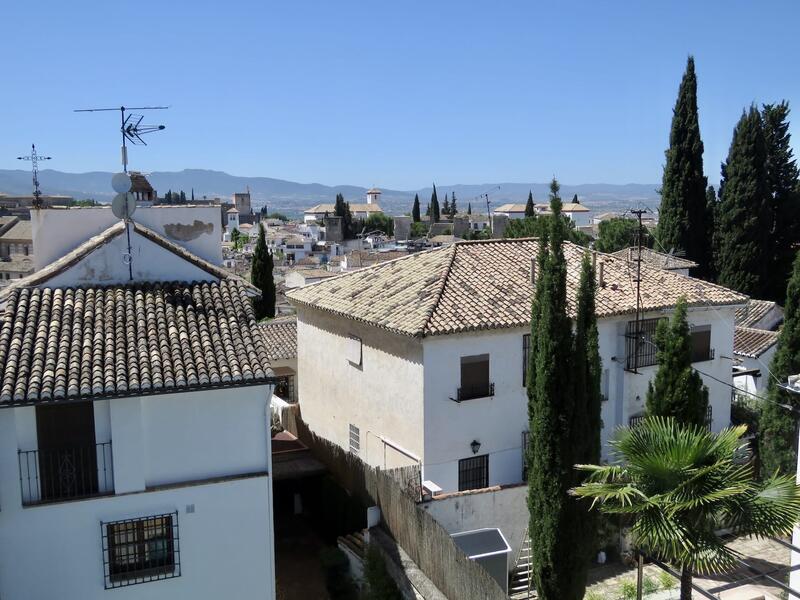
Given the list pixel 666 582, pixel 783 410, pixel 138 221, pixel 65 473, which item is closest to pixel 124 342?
pixel 65 473

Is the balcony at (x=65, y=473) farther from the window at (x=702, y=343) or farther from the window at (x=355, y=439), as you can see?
the window at (x=702, y=343)

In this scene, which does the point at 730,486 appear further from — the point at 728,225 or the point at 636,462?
the point at 728,225

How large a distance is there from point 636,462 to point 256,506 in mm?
6300

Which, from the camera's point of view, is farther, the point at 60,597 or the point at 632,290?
the point at 632,290

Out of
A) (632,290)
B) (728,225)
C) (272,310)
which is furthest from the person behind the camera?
(728,225)

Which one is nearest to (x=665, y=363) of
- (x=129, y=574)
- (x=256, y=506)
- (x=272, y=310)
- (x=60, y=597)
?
(x=256, y=506)

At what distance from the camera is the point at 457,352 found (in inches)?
690

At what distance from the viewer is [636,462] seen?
900 cm

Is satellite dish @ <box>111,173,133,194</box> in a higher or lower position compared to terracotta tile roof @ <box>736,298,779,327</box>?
higher

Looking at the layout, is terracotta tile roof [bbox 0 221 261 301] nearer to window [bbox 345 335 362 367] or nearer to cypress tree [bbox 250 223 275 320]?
window [bbox 345 335 362 367]

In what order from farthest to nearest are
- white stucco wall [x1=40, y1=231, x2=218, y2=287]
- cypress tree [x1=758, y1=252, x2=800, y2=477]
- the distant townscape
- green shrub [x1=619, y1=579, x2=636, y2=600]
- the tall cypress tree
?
cypress tree [x1=758, y1=252, x2=800, y2=477] → green shrub [x1=619, y1=579, x2=636, y2=600] → the tall cypress tree → white stucco wall [x1=40, y1=231, x2=218, y2=287] → the distant townscape

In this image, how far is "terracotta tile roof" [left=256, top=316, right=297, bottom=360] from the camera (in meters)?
29.5

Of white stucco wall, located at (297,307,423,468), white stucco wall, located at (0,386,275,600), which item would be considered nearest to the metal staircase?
white stucco wall, located at (297,307,423,468)

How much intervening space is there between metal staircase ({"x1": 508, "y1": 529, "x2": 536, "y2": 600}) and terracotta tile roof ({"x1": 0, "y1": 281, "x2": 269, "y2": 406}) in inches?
321
